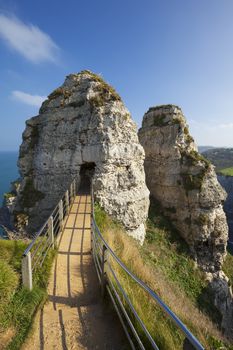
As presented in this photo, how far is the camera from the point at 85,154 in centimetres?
1583

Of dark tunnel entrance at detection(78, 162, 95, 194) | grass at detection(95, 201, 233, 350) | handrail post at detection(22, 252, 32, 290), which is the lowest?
grass at detection(95, 201, 233, 350)

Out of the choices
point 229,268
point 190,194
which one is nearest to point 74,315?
point 190,194

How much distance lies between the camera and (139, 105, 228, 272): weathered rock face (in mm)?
21984

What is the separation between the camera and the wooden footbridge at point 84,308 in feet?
14.5

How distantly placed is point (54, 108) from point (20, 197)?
649cm

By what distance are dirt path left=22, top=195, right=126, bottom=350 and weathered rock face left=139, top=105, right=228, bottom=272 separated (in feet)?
52.5

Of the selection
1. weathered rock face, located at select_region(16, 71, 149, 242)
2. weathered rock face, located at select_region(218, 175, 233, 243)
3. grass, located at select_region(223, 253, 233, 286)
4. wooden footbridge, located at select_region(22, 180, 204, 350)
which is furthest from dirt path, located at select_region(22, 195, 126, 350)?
weathered rock face, located at select_region(218, 175, 233, 243)

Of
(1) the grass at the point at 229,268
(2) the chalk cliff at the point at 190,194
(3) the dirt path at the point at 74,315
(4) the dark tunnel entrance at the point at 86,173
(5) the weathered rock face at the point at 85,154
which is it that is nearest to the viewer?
(3) the dirt path at the point at 74,315

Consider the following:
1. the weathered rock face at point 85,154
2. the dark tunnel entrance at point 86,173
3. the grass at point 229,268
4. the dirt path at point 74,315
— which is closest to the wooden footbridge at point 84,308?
the dirt path at point 74,315

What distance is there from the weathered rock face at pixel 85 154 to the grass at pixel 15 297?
27.4 ft

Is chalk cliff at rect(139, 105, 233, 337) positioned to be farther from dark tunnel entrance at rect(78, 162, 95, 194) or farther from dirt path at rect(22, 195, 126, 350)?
dirt path at rect(22, 195, 126, 350)

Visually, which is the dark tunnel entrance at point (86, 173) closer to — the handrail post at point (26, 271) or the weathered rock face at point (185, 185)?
the weathered rock face at point (185, 185)

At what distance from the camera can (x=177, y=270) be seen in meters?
19.2

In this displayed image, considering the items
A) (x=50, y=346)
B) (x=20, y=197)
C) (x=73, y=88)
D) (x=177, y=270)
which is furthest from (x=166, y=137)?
(x=50, y=346)
